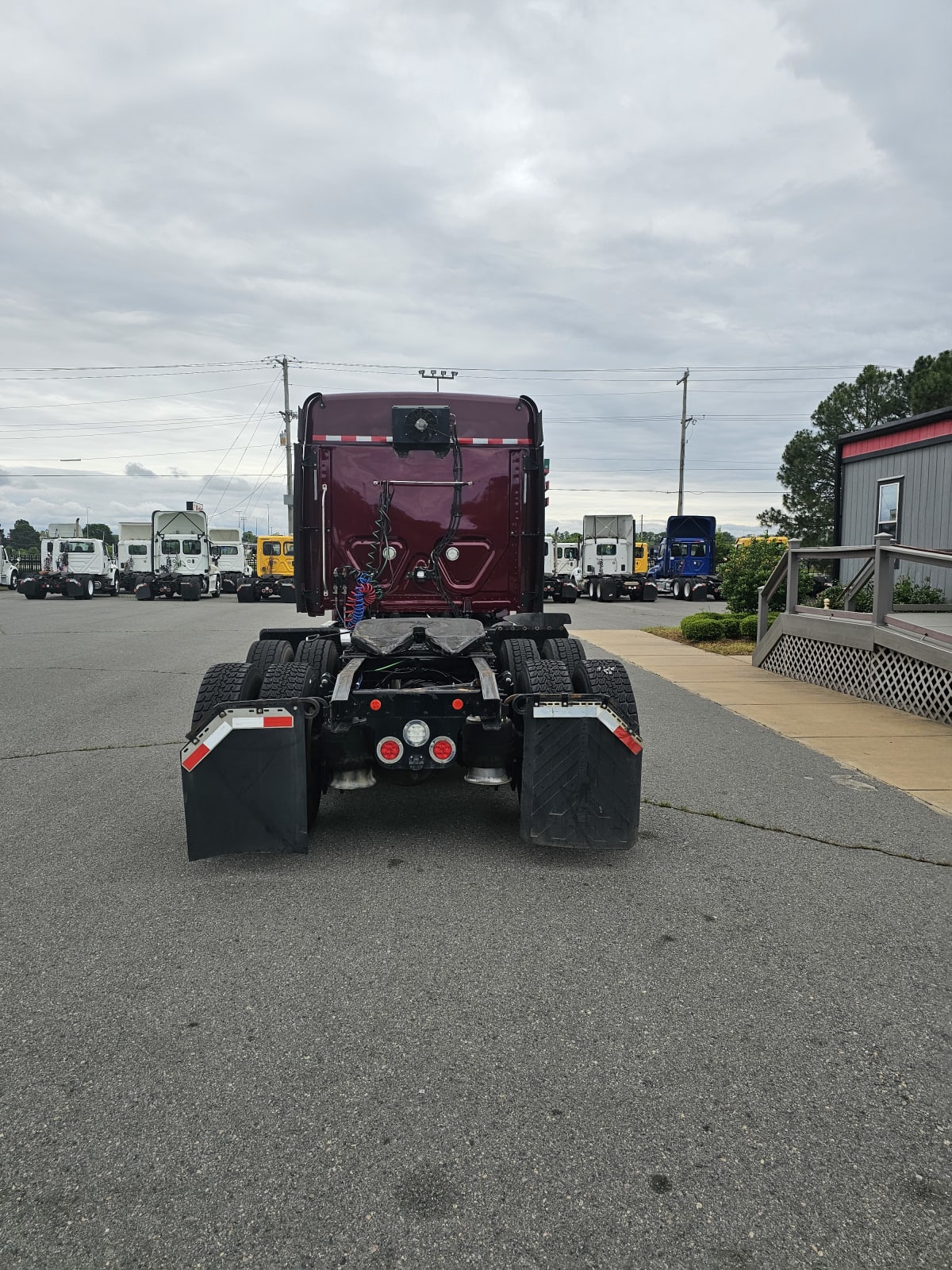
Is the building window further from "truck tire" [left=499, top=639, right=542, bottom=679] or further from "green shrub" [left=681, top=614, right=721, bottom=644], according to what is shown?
"truck tire" [left=499, top=639, right=542, bottom=679]

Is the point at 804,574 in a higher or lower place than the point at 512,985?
higher

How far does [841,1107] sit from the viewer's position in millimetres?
2627

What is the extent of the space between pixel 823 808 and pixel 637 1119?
148 inches

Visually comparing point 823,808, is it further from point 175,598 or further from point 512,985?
point 175,598

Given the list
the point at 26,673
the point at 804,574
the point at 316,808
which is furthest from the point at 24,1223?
the point at 804,574

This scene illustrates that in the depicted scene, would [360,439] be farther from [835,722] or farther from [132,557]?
[132,557]

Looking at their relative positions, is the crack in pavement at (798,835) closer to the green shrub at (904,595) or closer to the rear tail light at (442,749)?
the rear tail light at (442,749)

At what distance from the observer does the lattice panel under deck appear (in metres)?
8.87

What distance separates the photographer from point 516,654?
5438 millimetres

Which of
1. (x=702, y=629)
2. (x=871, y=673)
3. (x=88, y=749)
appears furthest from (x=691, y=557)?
(x=88, y=749)

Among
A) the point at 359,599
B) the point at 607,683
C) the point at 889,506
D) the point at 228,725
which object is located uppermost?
the point at 889,506

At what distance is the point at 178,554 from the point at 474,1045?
35.3m

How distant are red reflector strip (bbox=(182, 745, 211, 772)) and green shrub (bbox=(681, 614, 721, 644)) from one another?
44.7ft

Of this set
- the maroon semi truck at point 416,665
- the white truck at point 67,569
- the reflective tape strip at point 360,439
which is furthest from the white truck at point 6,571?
the maroon semi truck at point 416,665
